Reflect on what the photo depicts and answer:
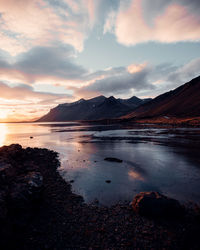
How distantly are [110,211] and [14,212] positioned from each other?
17.3ft

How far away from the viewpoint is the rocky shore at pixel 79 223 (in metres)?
5.89

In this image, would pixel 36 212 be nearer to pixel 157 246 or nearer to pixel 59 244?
pixel 59 244

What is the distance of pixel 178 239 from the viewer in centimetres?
598

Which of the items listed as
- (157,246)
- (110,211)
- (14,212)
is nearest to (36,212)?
(14,212)

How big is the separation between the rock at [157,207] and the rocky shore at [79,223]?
2.1 inches

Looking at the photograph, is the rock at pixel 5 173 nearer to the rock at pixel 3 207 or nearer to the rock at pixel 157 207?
the rock at pixel 3 207

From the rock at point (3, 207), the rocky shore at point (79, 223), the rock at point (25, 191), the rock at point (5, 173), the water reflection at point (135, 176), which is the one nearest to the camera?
the rocky shore at point (79, 223)

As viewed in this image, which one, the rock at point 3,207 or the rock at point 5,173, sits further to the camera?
the rock at point 5,173

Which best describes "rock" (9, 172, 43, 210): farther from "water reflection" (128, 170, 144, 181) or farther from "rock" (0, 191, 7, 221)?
"water reflection" (128, 170, 144, 181)

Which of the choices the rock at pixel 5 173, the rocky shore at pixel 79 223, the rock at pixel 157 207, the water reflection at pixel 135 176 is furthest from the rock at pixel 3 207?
the water reflection at pixel 135 176

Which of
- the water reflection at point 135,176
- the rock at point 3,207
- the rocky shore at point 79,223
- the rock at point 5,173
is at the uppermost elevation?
the rock at point 5,173

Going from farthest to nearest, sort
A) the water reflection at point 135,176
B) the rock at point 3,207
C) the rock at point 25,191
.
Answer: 1. the water reflection at point 135,176
2. the rock at point 25,191
3. the rock at point 3,207

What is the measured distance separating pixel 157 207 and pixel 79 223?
4.32 meters

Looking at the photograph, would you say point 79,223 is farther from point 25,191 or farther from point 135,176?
point 135,176
